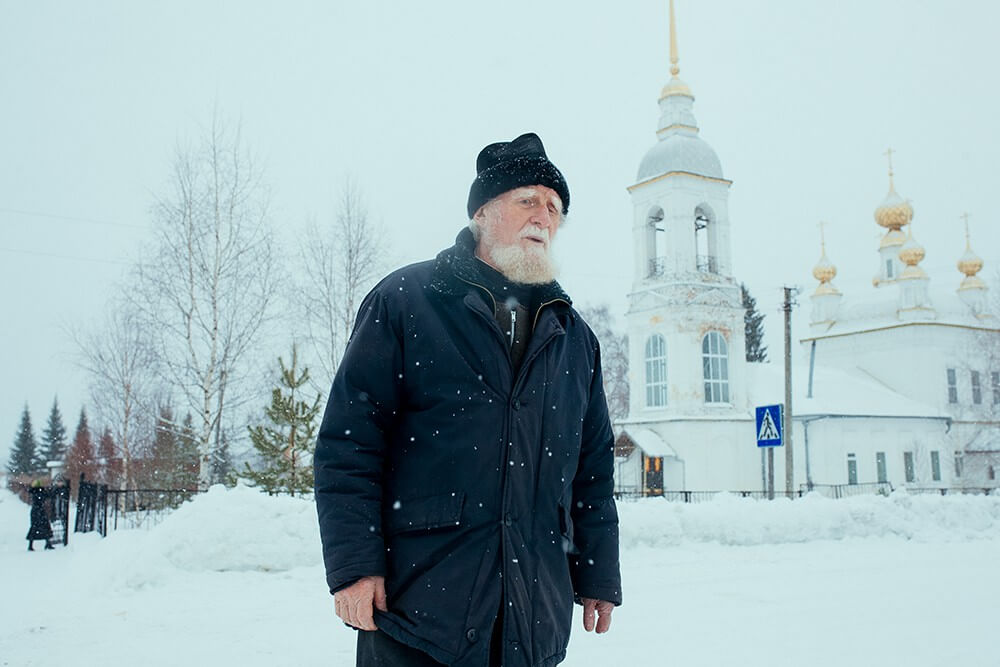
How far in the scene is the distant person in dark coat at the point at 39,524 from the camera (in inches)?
580

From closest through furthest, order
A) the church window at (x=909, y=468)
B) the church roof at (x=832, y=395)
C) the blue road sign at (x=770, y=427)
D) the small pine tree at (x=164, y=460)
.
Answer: the blue road sign at (x=770, y=427) → the small pine tree at (x=164, y=460) → the church roof at (x=832, y=395) → the church window at (x=909, y=468)

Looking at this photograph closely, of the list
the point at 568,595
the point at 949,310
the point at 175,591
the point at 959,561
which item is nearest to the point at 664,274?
the point at 949,310

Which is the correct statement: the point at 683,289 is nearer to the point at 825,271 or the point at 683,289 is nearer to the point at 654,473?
the point at 654,473

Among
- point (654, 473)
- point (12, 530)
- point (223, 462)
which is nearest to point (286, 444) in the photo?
point (12, 530)

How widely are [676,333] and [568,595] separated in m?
31.9

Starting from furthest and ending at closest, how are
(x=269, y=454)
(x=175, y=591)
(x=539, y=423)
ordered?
(x=269, y=454)
(x=175, y=591)
(x=539, y=423)

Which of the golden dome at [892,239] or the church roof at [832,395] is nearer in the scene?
the church roof at [832,395]

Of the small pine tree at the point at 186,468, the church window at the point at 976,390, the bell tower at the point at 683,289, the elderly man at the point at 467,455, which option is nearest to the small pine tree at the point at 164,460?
the small pine tree at the point at 186,468

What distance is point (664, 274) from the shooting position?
34.5m

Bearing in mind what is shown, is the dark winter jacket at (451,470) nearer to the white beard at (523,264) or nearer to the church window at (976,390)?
the white beard at (523,264)

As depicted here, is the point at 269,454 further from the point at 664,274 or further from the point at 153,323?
the point at 664,274

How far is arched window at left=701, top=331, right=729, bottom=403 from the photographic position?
3462 centimetres

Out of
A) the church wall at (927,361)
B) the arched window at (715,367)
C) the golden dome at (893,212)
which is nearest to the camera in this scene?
the arched window at (715,367)

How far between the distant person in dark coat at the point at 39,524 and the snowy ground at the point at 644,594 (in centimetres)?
60
